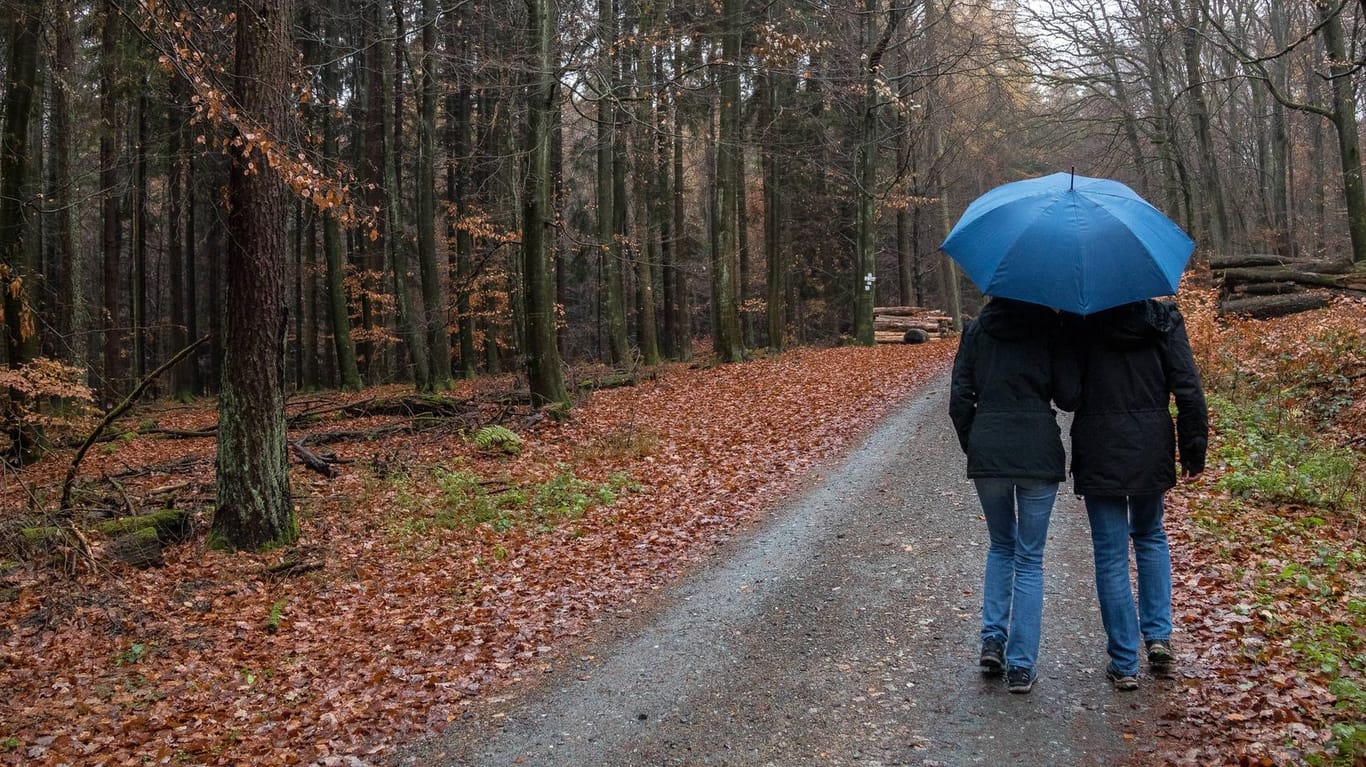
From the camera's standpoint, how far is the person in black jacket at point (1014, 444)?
13.0 ft

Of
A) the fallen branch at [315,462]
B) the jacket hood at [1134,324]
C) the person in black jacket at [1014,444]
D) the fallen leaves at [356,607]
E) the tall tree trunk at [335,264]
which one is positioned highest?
the tall tree trunk at [335,264]

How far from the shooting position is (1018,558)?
4137 mm

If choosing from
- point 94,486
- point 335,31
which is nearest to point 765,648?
point 94,486

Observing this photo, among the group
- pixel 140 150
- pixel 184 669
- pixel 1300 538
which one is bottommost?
pixel 184 669

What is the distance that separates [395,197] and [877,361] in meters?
11.3

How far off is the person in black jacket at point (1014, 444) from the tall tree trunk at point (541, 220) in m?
9.92

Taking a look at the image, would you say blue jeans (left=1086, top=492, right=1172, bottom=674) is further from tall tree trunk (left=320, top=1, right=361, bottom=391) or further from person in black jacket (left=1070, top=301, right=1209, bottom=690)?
tall tree trunk (left=320, top=1, right=361, bottom=391)

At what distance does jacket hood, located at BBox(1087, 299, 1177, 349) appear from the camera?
3830 millimetres

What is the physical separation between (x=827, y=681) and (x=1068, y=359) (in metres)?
2.09

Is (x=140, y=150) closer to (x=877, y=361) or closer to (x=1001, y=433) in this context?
(x=877, y=361)

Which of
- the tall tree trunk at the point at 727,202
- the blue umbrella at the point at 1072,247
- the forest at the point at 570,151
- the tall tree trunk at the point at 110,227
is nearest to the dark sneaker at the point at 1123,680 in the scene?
the blue umbrella at the point at 1072,247

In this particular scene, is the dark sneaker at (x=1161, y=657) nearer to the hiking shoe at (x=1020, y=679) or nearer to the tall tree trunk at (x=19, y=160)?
the hiking shoe at (x=1020, y=679)

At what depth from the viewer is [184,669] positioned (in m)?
5.43

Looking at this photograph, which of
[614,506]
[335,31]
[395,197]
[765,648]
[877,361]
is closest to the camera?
[765,648]
